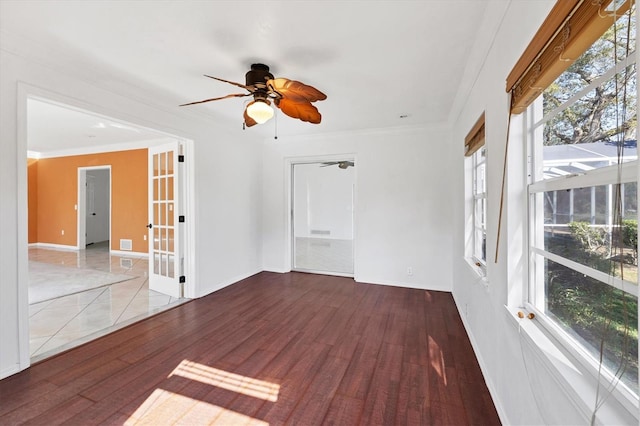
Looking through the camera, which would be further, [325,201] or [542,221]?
[325,201]

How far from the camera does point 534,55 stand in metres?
1.14

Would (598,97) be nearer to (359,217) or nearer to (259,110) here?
(259,110)

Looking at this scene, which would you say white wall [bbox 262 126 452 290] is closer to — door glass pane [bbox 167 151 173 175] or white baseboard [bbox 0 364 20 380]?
door glass pane [bbox 167 151 173 175]

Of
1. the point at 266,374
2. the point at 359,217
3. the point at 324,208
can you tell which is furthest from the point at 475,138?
the point at 324,208

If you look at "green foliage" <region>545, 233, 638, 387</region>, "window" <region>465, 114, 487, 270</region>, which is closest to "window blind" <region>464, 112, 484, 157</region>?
"window" <region>465, 114, 487, 270</region>

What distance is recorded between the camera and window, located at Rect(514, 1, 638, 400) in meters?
0.76

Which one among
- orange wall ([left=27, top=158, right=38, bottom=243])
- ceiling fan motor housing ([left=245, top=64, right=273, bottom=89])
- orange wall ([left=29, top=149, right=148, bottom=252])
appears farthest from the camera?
orange wall ([left=27, top=158, right=38, bottom=243])

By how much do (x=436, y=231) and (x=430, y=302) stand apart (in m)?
1.05

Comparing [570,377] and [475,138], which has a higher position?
[475,138]

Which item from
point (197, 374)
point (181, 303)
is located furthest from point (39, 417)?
point (181, 303)

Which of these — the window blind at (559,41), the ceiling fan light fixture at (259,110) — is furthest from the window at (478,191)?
the ceiling fan light fixture at (259,110)

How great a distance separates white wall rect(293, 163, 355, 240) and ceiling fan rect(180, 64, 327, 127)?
4.90m

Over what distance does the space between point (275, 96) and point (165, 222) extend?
2653 millimetres

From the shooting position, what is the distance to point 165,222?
12.5 ft
